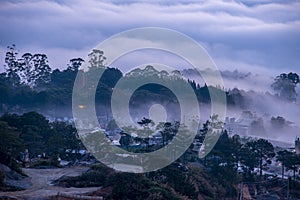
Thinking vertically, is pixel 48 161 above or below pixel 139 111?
below

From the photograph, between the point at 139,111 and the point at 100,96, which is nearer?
the point at 139,111

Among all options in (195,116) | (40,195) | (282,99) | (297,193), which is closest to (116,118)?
(195,116)

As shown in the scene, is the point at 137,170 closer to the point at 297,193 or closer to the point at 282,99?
the point at 297,193

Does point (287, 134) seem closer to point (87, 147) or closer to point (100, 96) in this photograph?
point (100, 96)

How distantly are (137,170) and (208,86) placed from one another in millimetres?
25172

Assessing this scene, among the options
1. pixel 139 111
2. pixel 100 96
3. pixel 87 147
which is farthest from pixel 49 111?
pixel 87 147

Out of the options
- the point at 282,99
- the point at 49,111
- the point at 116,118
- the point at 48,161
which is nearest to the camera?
the point at 48,161

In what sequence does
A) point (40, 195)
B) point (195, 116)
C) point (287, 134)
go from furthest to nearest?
1. point (287, 134)
2. point (195, 116)
3. point (40, 195)

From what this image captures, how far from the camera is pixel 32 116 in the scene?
25453mm

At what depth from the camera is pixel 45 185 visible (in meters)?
16.6

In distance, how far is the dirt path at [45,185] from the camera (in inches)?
572

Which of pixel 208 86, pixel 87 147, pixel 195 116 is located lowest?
pixel 87 147

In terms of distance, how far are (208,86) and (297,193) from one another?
2027cm

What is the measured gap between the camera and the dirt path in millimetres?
14531
